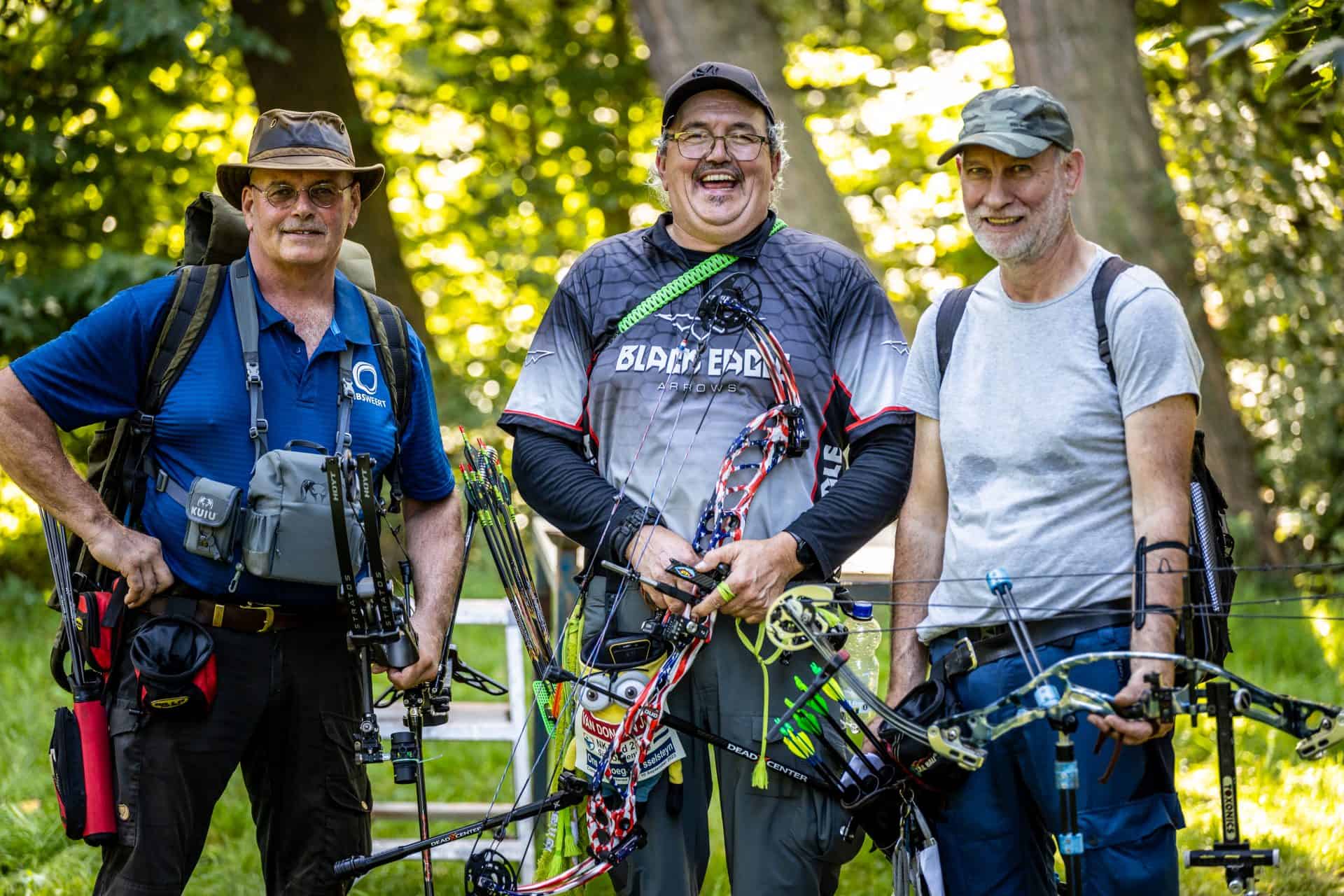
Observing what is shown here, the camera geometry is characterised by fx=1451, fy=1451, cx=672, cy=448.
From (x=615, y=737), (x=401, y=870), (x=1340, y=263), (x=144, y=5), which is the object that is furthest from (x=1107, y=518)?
(x=144, y=5)

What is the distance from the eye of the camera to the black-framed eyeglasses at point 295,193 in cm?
340

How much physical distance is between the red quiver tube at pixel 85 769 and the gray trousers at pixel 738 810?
1.14 metres

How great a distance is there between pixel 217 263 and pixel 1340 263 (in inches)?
270

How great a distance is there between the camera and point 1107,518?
110 inches

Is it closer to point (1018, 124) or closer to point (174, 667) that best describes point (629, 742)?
point (174, 667)

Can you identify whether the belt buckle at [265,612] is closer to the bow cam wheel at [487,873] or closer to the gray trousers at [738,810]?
the bow cam wheel at [487,873]

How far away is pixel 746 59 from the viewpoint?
8.85 meters

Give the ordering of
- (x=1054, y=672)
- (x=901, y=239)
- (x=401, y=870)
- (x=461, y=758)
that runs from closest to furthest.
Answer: (x=1054, y=672)
(x=401, y=870)
(x=461, y=758)
(x=901, y=239)

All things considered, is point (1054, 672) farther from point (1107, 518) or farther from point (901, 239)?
point (901, 239)

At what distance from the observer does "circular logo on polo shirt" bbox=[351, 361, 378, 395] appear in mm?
3428

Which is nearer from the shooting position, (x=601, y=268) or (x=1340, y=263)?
(x=601, y=268)

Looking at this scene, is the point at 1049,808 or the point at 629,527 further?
the point at 629,527

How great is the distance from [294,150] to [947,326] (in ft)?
5.16

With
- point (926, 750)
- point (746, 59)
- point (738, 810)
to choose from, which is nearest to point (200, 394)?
point (738, 810)
